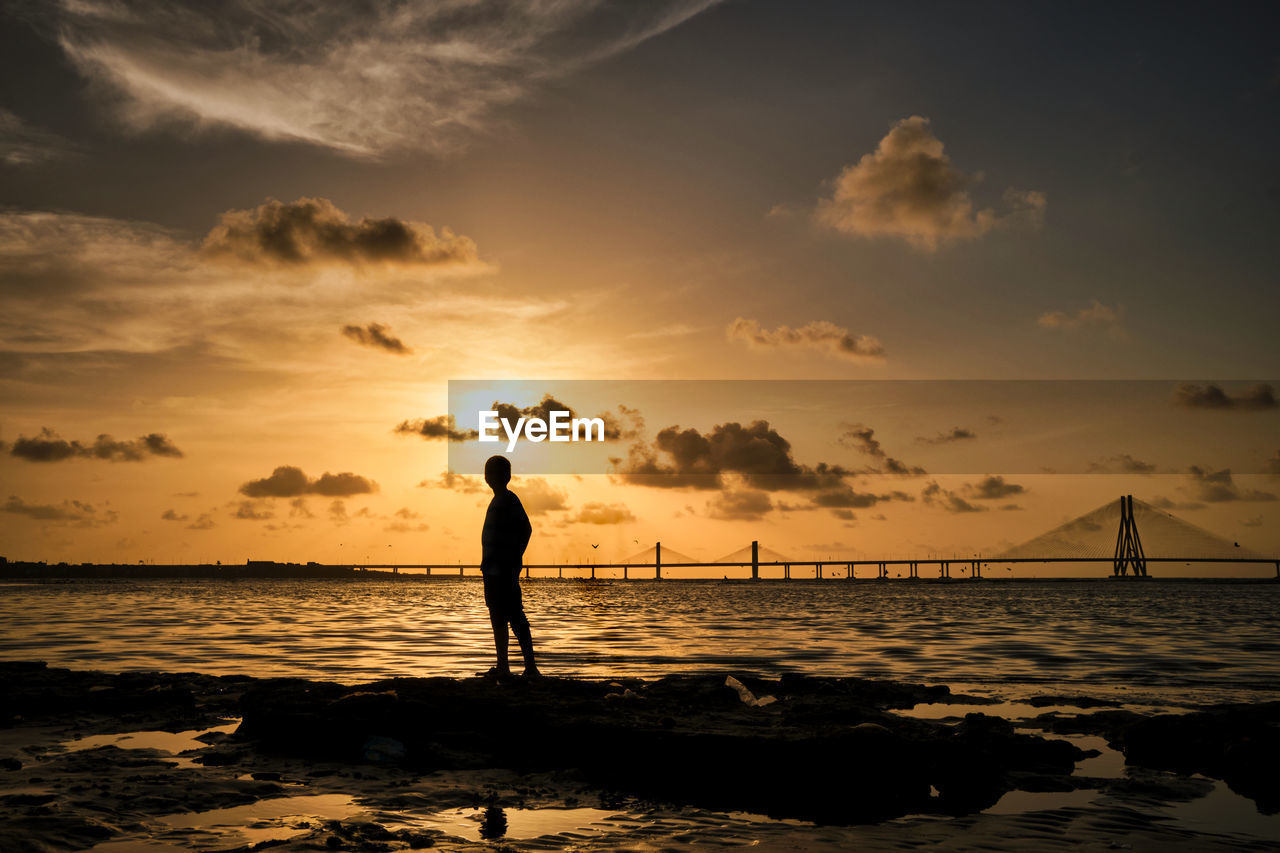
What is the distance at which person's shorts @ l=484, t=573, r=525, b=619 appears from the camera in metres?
11.2

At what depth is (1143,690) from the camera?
46.9ft

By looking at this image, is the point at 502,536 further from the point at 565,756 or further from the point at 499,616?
the point at 565,756

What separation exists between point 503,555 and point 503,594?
489 mm

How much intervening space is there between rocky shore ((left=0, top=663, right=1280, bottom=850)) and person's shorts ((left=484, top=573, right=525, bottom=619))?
902 millimetres

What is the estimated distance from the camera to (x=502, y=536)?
11383 millimetres

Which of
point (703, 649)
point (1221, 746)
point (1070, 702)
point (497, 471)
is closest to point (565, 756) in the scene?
point (497, 471)

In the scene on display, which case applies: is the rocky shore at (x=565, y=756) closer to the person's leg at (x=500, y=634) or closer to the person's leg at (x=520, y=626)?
the person's leg at (x=500, y=634)

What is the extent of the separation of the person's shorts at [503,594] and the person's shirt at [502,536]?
0.08m

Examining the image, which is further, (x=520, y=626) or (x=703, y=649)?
(x=703, y=649)

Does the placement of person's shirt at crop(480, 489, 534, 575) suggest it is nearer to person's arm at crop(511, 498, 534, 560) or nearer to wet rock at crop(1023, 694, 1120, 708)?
person's arm at crop(511, 498, 534, 560)

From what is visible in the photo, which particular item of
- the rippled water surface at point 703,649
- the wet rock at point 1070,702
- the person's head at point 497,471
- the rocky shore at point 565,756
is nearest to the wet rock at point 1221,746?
the rocky shore at point 565,756

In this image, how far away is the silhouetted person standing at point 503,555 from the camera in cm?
1126

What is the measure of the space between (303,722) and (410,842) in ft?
12.2

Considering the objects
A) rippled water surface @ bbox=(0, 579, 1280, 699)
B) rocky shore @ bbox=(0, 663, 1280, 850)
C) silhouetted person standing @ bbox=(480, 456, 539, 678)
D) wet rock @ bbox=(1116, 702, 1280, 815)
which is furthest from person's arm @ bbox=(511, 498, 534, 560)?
wet rock @ bbox=(1116, 702, 1280, 815)
